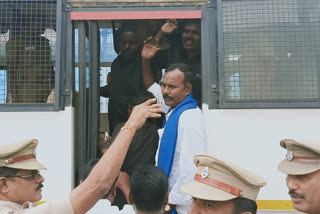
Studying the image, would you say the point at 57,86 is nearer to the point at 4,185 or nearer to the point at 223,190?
the point at 4,185

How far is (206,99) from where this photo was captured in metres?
2.46

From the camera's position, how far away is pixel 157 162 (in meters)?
2.56

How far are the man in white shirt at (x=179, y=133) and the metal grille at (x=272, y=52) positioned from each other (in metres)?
0.28

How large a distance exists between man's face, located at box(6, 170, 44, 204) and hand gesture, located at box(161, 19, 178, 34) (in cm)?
149

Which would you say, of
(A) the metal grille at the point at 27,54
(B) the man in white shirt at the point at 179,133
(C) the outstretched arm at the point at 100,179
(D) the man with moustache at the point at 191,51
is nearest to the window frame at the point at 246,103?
(B) the man in white shirt at the point at 179,133

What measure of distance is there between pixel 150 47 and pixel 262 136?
1070 millimetres

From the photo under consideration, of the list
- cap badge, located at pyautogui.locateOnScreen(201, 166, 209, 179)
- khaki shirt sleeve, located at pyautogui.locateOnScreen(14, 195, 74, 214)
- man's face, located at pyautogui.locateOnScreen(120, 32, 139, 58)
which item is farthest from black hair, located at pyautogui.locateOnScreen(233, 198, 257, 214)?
man's face, located at pyautogui.locateOnScreen(120, 32, 139, 58)

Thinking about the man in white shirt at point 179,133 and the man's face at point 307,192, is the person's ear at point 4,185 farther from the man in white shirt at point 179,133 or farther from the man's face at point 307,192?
the man's face at point 307,192

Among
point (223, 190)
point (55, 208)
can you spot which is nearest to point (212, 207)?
point (223, 190)

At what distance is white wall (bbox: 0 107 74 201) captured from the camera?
7.84ft

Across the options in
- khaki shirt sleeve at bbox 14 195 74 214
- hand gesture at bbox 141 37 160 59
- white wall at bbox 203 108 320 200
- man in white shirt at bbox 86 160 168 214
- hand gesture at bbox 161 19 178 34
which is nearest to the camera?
khaki shirt sleeve at bbox 14 195 74 214

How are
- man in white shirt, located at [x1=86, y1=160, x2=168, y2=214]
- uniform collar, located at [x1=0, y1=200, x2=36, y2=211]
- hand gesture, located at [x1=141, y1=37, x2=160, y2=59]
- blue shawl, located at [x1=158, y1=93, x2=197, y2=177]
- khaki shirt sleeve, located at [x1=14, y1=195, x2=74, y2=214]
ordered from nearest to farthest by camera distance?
1. khaki shirt sleeve, located at [x1=14, y1=195, x2=74, y2=214]
2. uniform collar, located at [x1=0, y1=200, x2=36, y2=211]
3. man in white shirt, located at [x1=86, y1=160, x2=168, y2=214]
4. blue shawl, located at [x1=158, y1=93, x2=197, y2=177]
5. hand gesture, located at [x1=141, y1=37, x2=160, y2=59]

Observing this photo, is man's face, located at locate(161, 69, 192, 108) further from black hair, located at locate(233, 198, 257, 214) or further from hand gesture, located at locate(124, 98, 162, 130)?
black hair, located at locate(233, 198, 257, 214)

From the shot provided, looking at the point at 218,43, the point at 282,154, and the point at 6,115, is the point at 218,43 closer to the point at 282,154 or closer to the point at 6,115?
the point at 282,154
